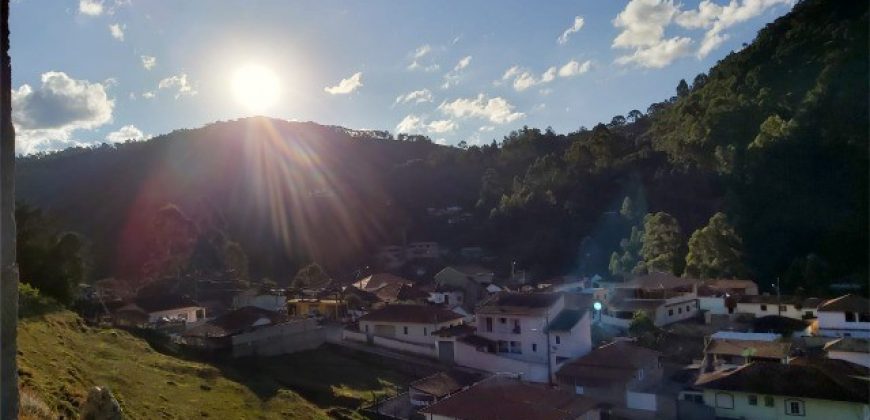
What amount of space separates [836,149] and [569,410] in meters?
44.3

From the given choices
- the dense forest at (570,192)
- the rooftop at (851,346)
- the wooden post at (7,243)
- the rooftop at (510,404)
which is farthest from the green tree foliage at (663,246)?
the wooden post at (7,243)

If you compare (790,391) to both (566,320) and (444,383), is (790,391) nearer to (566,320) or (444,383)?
(566,320)

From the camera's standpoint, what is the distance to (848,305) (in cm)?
3303

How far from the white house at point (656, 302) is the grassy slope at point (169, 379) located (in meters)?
16.6

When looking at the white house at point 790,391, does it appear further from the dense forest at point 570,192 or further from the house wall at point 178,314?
the house wall at point 178,314

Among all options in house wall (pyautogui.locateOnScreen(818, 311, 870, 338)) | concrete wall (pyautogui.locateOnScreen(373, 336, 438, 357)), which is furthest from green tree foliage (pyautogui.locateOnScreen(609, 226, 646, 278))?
concrete wall (pyautogui.locateOnScreen(373, 336, 438, 357))

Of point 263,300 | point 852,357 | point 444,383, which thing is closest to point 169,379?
point 444,383

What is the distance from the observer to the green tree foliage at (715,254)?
1864 inches

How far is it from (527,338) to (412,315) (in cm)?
599

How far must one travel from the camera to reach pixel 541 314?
32.2 m

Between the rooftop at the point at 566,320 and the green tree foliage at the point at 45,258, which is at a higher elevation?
the green tree foliage at the point at 45,258

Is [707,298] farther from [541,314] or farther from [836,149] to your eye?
[836,149]

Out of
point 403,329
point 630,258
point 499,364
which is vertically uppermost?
point 630,258

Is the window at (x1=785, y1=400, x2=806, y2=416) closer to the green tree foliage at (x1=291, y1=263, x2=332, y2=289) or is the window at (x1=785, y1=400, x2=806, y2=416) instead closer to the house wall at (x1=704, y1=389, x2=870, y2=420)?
the house wall at (x1=704, y1=389, x2=870, y2=420)
